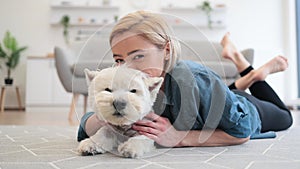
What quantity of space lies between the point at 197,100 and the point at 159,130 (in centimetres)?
11

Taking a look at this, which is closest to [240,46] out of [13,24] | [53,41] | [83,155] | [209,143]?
[53,41]

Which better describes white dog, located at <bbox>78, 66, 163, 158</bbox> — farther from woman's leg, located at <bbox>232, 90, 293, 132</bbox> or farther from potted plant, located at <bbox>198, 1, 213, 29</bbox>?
potted plant, located at <bbox>198, 1, 213, 29</bbox>

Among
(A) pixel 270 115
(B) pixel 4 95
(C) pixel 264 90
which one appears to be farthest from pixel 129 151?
(B) pixel 4 95

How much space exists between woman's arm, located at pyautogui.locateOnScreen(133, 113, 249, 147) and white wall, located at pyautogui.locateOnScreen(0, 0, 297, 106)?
3.11m

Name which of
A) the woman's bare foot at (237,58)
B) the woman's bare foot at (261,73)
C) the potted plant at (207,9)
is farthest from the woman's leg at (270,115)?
the potted plant at (207,9)

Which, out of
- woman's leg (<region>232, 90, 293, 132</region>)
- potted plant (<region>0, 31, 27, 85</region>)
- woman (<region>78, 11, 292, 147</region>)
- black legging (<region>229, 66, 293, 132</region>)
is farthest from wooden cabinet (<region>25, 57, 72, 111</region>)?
woman (<region>78, 11, 292, 147</region>)

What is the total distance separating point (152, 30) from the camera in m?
0.73

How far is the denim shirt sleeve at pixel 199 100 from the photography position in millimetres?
786

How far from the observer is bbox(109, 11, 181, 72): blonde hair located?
725 millimetres

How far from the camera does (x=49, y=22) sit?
3926mm

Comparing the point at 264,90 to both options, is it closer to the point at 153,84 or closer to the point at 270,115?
the point at 270,115

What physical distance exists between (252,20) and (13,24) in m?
2.83

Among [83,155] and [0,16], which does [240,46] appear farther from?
[83,155]

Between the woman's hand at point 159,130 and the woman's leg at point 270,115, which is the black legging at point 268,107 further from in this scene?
the woman's hand at point 159,130
